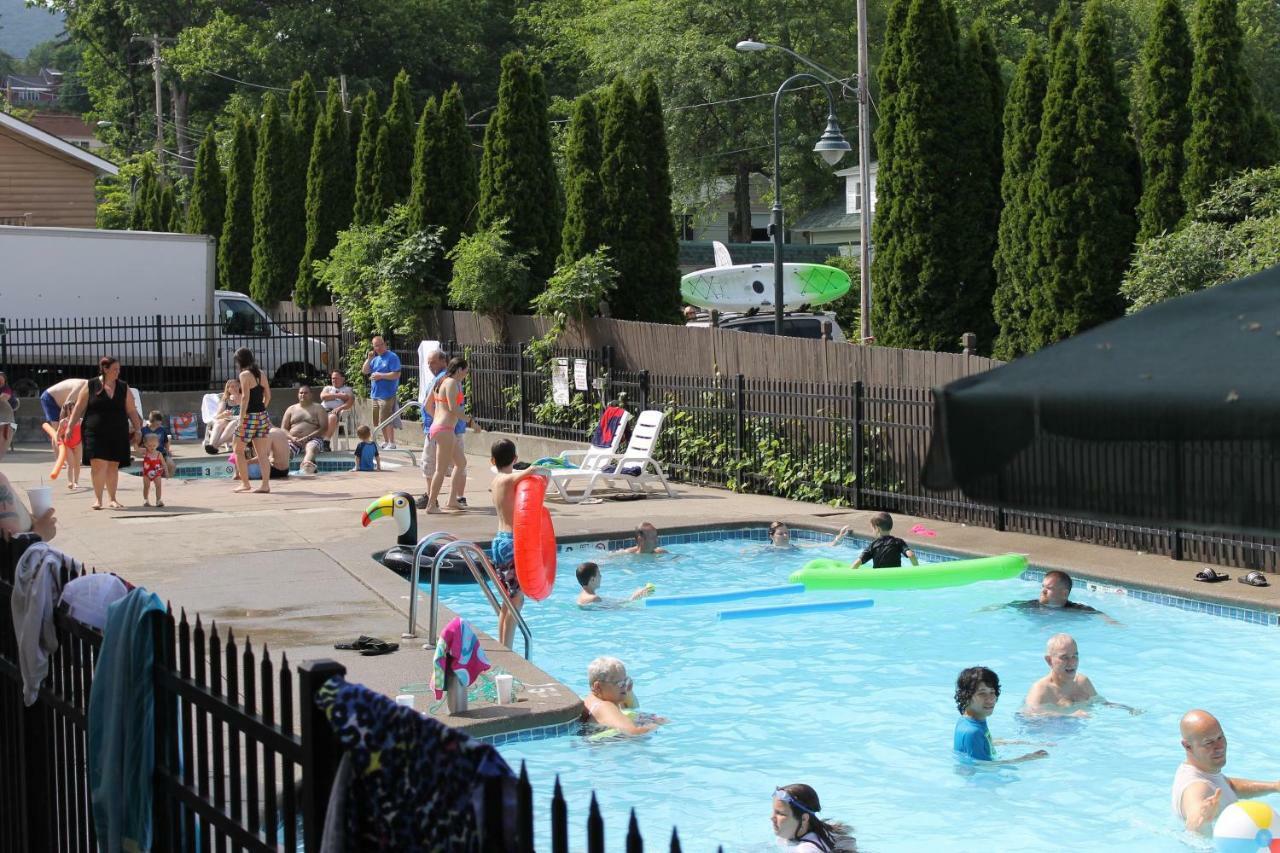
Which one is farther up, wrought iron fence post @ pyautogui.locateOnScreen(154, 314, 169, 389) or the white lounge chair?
wrought iron fence post @ pyautogui.locateOnScreen(154, 314, 169, 389)

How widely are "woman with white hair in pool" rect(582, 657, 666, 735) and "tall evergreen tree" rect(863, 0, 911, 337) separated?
1268 cm

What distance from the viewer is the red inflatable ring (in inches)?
392

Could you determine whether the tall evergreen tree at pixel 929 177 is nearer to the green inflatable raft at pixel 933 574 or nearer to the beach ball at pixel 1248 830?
the green inflatable raft at pixel 933 574

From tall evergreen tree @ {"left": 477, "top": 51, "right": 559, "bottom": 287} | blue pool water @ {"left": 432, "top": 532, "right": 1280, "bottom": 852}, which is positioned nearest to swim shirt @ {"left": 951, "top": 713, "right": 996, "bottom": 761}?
blue pool water @ {"left": 432, "top": 532, "right": 1280, "bottom": 852}

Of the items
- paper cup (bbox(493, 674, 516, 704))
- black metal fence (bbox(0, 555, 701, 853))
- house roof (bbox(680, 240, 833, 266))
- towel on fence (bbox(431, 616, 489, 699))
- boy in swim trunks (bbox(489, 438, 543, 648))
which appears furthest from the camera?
house roof (bbox(680, 240, 833, 266))

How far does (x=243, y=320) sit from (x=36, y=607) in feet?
84.2

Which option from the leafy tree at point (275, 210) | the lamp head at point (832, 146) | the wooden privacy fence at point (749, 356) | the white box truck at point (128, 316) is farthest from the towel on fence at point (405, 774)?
the leafy tree at point (275, 210)

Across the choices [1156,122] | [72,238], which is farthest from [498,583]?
[72,238]

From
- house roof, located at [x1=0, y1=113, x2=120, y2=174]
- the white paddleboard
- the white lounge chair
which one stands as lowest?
the white lounge chair

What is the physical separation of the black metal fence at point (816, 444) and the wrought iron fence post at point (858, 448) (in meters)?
0.01

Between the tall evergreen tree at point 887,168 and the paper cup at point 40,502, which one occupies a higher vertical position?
the tall evergreen tree at point 887,168

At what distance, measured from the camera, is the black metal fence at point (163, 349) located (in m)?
27.6

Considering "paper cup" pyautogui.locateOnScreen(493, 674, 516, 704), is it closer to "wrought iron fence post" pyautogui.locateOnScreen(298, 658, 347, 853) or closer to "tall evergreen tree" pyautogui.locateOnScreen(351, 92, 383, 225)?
"wrought iron fence post" pyautogui.locateOnScreen(298, 658, 347, 853)

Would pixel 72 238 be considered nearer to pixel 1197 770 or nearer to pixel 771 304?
pixel 771 304
